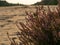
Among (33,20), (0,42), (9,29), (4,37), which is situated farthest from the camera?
(9,29)

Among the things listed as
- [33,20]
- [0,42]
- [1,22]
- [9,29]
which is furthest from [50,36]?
[1,22]

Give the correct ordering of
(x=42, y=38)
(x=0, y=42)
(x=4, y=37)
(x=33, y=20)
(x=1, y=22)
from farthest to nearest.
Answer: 1. (x=1, y=22)
2. (x=4, y=37)
3. (x=0, y=42)
4. (x=33, y=20)
5. (x=42, y=38)

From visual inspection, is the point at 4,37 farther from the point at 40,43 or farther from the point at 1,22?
the point at 40,43

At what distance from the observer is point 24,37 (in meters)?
4.06

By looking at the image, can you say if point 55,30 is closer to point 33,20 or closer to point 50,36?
point 50,36

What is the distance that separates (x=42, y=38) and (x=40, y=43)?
0.08 m

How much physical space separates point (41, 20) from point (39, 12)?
0.22 meters

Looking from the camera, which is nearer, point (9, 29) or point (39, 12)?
point (39, 12)

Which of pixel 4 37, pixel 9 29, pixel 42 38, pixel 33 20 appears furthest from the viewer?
pixel 9 29

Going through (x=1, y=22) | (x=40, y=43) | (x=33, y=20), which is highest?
(x=33, y=20)

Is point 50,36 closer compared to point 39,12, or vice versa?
point 50,36

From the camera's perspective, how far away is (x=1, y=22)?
28.6 feet

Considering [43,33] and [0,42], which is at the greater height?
[43,33]

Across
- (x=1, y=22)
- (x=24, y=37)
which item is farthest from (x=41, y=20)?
(x=1, y=22)
